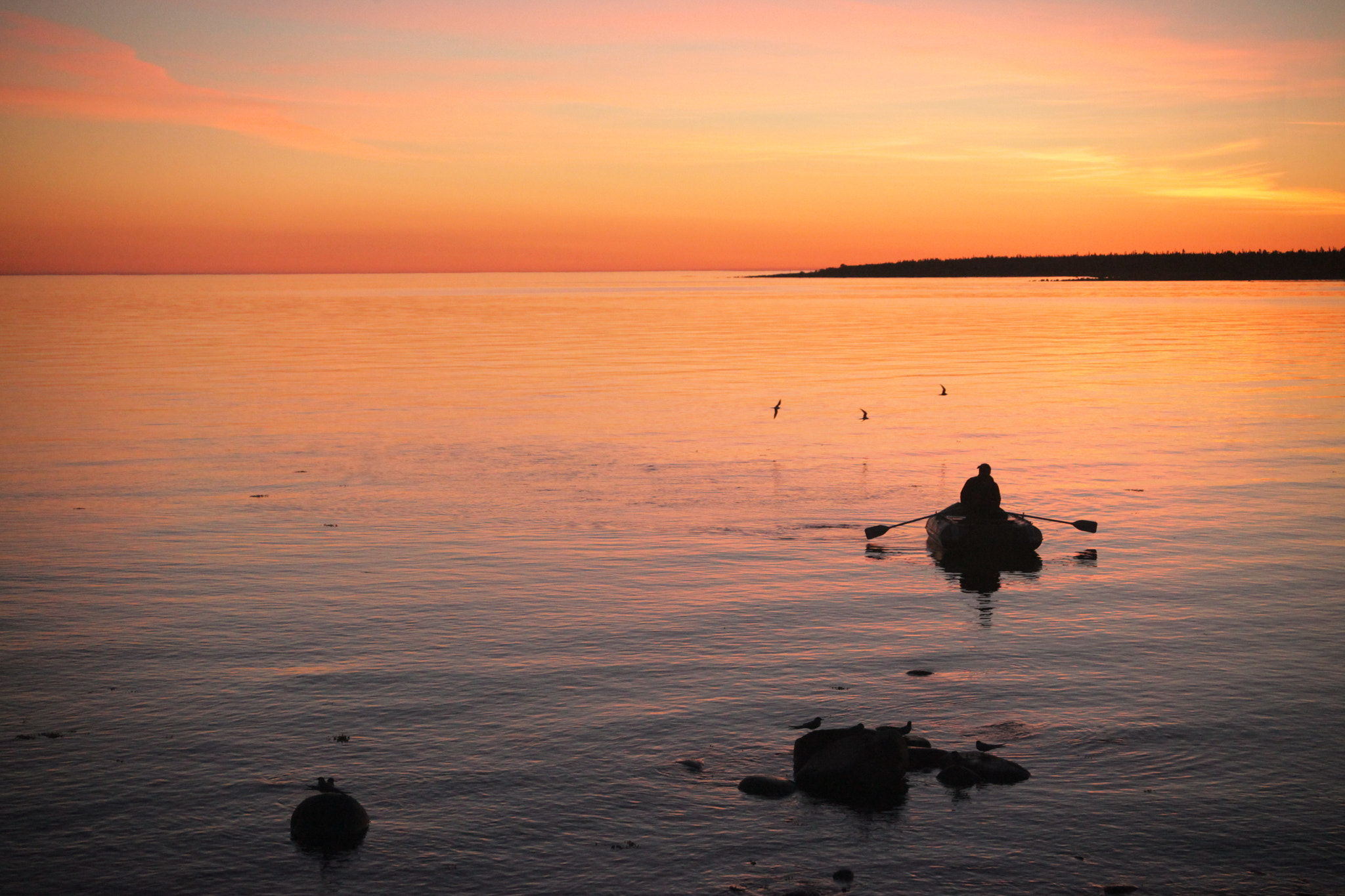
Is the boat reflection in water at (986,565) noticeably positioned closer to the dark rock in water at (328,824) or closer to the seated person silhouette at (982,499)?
the seated person silhouette at (982,499)

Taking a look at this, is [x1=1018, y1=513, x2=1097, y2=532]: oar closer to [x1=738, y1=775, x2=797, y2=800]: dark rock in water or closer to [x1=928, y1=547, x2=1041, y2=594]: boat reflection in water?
[x1=928, y1=547, x2=1041, y2=594]: boat reflection in water

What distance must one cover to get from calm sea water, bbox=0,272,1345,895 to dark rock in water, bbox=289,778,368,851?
0.31m

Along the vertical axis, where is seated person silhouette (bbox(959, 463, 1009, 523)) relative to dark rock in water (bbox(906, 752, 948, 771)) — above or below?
above

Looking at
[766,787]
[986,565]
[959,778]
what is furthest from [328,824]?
[986,565]

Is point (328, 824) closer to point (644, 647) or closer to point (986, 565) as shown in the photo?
point (644, 647)

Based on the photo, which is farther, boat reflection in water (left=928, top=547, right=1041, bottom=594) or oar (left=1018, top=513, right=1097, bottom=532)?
oar (left=1018, top=513, right=1097, bottom=532)

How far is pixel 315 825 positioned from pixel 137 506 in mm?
22522

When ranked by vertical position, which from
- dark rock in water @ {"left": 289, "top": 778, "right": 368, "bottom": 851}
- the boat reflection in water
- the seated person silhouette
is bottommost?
the boat reflection in water

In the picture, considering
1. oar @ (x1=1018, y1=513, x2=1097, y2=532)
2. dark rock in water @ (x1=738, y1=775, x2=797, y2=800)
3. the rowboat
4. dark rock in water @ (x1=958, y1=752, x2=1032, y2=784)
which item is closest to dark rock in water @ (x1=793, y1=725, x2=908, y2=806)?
dark rock in water @ (x1=738, y1=775, x2=797, y2=800)

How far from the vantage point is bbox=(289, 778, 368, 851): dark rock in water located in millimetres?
14141

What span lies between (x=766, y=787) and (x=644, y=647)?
628 centimetres

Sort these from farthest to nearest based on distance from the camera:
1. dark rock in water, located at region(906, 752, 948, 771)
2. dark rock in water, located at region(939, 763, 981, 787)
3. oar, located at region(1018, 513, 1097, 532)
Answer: oar, located at region(1018, 513, 1097, 532) → dark rock in water, located at region(906, 752, 948, 771) → dark rock in water, located at region(939, 763, 981, 787)

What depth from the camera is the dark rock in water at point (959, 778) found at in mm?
15617

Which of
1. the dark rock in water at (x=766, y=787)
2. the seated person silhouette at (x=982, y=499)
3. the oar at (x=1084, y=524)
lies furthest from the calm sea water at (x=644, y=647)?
the seated person silhouette at (x=982, y=499)
